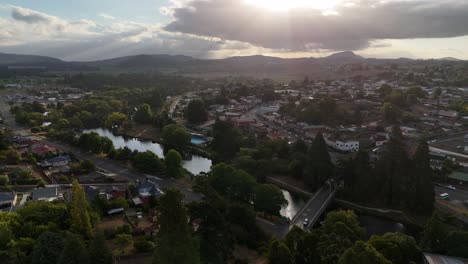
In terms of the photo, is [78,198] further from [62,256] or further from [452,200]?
[452,200]

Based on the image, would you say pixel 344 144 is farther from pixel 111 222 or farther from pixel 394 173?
pixel 111 222

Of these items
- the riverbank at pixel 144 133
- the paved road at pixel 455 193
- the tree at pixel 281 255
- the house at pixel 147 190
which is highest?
the tree at pixel 281 255

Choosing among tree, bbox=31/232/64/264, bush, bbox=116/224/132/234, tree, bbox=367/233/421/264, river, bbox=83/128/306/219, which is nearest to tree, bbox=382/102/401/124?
river, bbox=83/128/306/219

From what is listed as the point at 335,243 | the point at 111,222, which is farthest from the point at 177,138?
the point at 335,243

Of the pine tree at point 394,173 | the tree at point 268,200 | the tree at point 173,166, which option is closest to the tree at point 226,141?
the tree at point 173,166

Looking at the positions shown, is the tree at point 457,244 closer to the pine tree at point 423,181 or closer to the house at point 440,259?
the house at point 440,259

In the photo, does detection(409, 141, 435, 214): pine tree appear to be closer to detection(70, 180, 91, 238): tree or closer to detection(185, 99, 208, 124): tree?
detection(70, 180, 91, 238): tree
